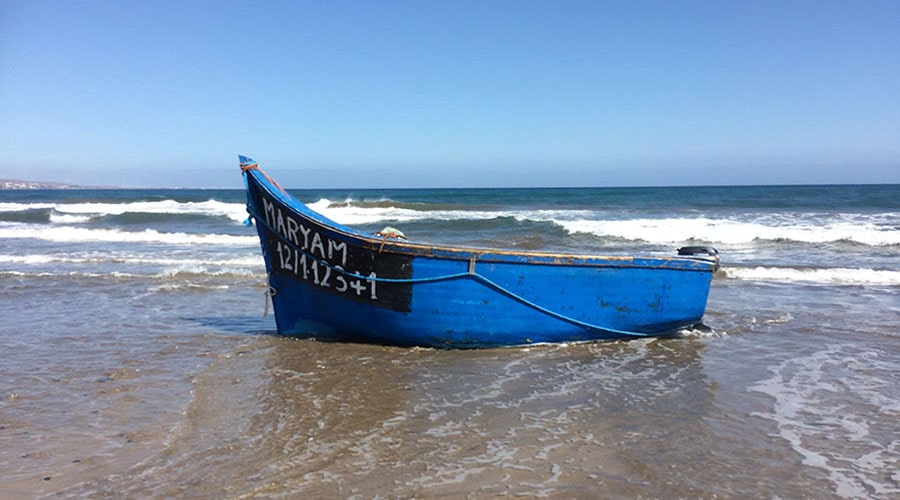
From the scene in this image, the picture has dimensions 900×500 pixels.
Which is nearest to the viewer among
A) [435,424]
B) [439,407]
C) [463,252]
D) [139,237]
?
[435,424]

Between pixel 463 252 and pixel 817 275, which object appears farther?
pixel 817 275

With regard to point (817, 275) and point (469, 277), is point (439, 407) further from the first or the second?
point (817, 275)

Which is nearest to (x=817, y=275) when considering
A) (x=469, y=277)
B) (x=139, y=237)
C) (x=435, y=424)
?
(x=469, y=277)

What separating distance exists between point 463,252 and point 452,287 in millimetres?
333

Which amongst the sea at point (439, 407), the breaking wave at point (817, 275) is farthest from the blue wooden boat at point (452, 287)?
the breaking wave at point (817, 275)

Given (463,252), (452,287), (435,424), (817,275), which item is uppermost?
(463,252)

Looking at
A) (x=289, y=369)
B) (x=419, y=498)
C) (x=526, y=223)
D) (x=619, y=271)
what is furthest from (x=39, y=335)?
(x=526, y=223)

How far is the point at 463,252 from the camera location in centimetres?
575

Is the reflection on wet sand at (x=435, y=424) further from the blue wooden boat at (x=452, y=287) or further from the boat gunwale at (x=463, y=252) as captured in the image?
the boat gunwale at (x=463, y=252)

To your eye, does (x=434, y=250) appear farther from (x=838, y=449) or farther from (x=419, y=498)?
(x=838, y=449)

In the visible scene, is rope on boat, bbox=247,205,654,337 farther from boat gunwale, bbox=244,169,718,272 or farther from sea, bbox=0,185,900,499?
sea, bbox=0,185,900,499

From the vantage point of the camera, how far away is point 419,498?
3186mm

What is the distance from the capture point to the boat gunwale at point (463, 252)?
5734mm

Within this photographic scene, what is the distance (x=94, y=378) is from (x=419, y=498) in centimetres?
337
